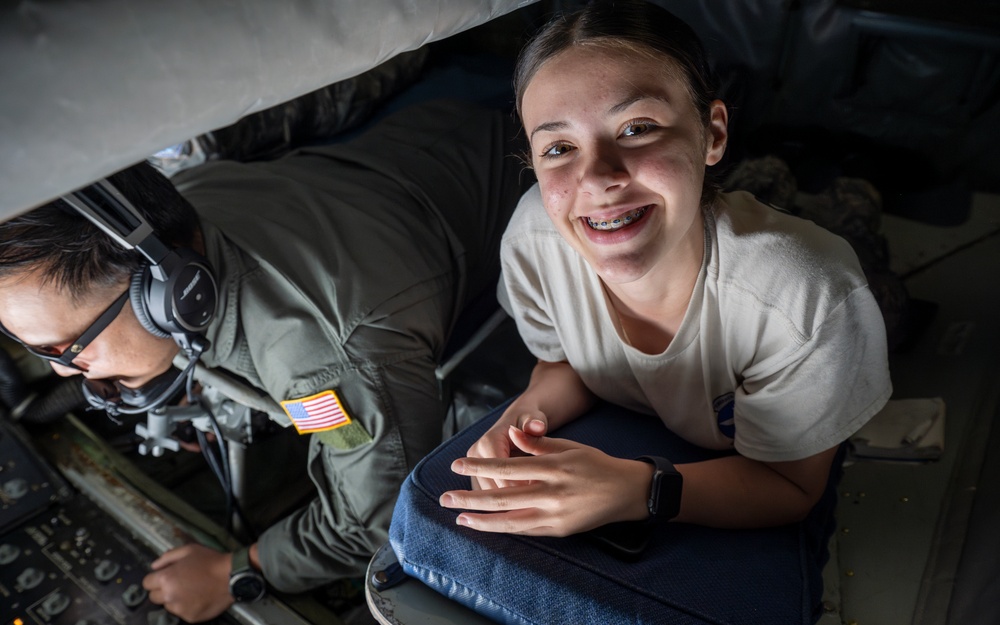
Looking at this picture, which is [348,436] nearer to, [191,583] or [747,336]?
[191,583]

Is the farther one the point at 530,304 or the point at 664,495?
the point at 530,304

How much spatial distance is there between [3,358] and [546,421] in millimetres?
1407

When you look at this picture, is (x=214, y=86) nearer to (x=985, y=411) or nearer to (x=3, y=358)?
(x=985, y=411)

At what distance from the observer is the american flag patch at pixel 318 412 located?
3.79 ft

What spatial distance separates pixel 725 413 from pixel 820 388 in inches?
7.1

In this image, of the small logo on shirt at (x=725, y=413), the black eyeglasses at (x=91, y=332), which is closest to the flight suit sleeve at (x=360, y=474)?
the black eyeglasses at (x=91, y=332)

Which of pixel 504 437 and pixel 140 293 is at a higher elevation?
pixel 140 293

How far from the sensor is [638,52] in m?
0.83

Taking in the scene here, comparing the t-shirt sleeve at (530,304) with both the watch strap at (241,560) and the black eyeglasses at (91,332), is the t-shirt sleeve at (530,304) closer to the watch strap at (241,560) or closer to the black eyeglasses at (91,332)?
the black eyeglasses at (91,332)

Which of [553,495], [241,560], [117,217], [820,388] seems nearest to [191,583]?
[241,560]

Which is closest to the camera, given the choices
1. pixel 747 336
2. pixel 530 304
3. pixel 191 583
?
pixel 747 336

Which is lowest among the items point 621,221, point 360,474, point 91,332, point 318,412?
point 360,474

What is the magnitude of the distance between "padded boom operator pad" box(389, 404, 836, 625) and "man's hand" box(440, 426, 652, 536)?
0.07 ft

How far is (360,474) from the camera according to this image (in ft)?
4.00
